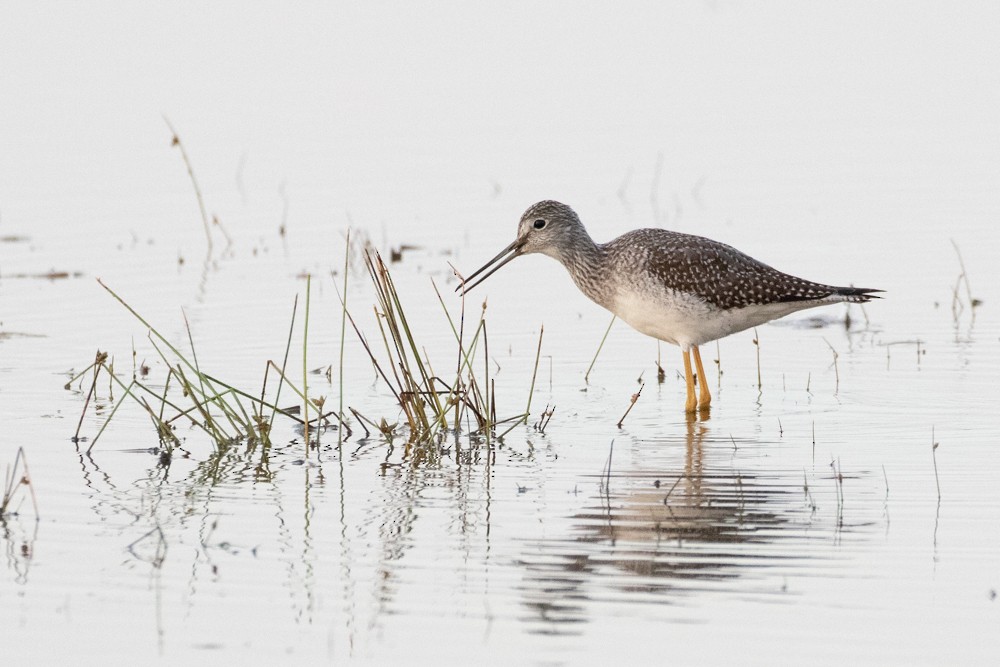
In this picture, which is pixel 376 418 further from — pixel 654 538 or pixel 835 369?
pixel 835 369

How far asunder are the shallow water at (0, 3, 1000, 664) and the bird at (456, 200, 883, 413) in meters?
0.48

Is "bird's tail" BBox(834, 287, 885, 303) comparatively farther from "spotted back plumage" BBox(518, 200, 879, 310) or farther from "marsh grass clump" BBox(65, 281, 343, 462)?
"marsh grass clump" BBox(65, 281, 343, 462)

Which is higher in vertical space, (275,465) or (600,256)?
(600,256)

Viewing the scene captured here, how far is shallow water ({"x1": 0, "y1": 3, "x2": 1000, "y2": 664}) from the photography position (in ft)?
22.5

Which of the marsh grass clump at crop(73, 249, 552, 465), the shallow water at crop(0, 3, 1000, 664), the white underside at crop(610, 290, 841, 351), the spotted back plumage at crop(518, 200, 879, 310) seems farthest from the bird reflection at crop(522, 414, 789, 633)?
the spotted back plumage at crop(518, 200, 879, 310)

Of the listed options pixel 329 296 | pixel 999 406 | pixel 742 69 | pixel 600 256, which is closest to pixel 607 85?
pixel 742 69

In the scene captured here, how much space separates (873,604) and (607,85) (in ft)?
54.6

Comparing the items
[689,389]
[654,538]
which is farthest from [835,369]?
[654,538]

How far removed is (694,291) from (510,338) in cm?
210

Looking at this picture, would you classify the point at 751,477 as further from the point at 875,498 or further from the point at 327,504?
the point at 327,504

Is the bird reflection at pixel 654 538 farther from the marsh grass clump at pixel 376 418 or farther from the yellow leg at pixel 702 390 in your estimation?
the yellow leg at pixel 702 390

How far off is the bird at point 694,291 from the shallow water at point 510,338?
48 centimetres

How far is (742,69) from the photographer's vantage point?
925 inches

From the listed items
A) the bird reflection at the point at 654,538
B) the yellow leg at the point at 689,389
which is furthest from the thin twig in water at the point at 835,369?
the bird reflection at the point at 654,538
